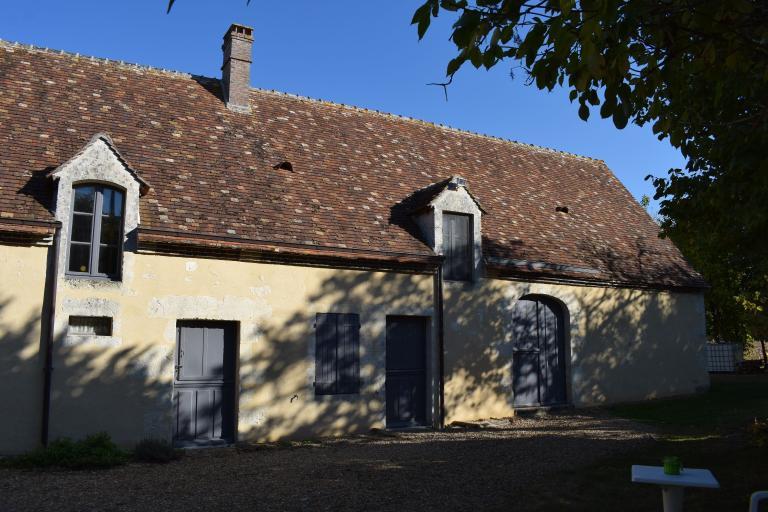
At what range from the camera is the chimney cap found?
14.1 m

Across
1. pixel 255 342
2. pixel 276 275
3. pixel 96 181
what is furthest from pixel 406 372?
pixel 96 181

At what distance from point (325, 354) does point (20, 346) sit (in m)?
4.69

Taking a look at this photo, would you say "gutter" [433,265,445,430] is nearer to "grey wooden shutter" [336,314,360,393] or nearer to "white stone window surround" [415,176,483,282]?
"white stone window surround" [415,176,483,282]

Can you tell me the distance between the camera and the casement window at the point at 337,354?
442 inches

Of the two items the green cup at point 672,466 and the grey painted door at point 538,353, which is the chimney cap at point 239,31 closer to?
the grey painted door at point 538,353

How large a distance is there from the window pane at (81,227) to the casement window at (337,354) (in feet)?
13.0

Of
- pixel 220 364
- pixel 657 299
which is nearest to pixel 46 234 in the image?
pixel 220 364

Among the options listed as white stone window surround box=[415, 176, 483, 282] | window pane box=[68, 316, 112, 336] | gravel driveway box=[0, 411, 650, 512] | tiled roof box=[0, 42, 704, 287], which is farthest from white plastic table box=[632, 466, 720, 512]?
window pane box=[68, 316, 112, 336]

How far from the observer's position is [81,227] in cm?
980

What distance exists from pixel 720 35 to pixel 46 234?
346 inches

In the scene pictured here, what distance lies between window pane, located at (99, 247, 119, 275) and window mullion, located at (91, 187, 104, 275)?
81mm

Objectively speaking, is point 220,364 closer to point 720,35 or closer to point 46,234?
point 46,234

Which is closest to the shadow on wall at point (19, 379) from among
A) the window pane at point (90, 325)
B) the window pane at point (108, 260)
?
the window pane at point (90, 325)

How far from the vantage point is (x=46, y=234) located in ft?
30.5
